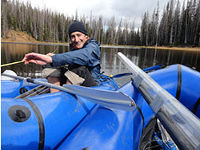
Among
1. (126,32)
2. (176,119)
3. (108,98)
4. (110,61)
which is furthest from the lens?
(126,32)

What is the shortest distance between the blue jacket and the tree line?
1571 inches

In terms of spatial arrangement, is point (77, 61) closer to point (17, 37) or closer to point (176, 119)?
point (176, 119)

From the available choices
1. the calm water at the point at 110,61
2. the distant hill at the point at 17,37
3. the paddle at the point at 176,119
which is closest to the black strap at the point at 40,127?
the paddle at the point at 176,119

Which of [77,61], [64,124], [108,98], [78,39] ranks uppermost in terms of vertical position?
[78,39]

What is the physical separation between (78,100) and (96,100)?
0.41 meters

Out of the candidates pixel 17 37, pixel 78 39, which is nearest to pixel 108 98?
pixel 78 39

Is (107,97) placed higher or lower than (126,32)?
lower

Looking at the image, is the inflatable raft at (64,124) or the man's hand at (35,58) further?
the man's hand at (35,58)

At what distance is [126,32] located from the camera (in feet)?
201

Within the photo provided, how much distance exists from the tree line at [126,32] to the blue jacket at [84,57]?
3990cm

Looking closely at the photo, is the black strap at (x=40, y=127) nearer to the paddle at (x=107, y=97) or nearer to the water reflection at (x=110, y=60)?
the paddle at (x=107, y=97)

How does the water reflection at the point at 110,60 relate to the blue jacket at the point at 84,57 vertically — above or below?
below

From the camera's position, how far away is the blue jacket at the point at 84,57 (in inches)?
65.4

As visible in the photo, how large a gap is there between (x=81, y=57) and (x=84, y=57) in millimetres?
50
